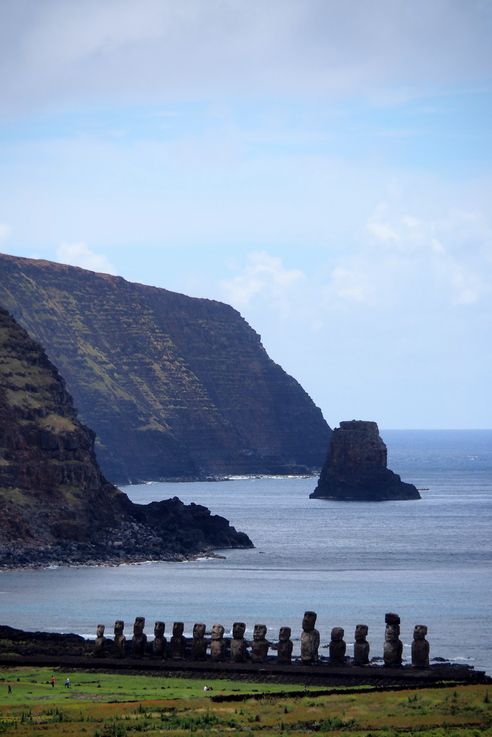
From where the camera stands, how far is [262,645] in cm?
7644

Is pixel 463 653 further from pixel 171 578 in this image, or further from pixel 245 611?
pixel 171 578

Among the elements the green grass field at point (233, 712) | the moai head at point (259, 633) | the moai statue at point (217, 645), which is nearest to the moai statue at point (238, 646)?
the moai statue at point (217, 645)

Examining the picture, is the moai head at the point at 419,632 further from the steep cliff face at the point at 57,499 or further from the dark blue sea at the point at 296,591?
the steep cliff face at the point at 57,499

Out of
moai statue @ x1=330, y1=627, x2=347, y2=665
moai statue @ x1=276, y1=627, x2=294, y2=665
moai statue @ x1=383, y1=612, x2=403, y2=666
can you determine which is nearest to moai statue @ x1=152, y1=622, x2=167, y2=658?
moai statue @ x1=276, y1=627, x2=294, y2=665

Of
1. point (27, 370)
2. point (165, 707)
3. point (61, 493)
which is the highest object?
point (27, 370)

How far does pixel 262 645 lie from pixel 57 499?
76.6 m

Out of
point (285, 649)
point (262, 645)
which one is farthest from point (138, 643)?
point (285, 649)

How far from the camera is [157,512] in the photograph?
164875mm

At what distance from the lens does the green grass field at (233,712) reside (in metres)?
57.2

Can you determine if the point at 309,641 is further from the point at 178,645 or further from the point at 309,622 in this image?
the point at 178,645

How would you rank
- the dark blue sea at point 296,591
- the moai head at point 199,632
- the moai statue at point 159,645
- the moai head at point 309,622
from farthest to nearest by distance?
the dark blue sea at point 296,591 → the moai statue at point 159,645 → the moai head at point 199,632 → the moai head at point 309,622

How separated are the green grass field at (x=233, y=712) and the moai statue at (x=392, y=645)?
552cm

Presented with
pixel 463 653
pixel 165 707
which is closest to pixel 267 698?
pixel 165 707

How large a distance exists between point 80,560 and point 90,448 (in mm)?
21098
